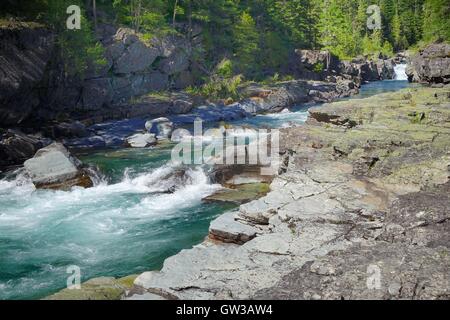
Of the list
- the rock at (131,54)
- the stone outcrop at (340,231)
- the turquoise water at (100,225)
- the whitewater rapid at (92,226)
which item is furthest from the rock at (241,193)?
the rock at (131,54)

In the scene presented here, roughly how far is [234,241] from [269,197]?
85.6 inches

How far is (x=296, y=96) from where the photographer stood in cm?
4950

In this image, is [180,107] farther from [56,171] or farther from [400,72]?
Answer: [400,72]

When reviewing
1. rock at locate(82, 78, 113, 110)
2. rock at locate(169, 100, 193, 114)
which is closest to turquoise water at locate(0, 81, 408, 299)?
rock at locate(82, 78, 113, 110)

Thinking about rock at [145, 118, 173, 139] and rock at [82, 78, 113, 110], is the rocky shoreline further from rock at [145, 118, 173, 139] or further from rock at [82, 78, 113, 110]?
rock at [82, 78, 113, 110]

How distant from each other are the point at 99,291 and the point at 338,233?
565 centimetres

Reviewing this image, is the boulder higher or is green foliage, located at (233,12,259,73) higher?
green foliage, located at (233,12,259,73)

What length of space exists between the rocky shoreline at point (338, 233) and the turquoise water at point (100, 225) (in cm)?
276

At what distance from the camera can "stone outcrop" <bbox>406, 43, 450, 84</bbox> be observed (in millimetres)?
45819

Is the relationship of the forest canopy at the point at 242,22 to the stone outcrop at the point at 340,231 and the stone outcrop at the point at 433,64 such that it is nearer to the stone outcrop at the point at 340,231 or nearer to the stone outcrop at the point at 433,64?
the stone outcrop at the point at 433,64

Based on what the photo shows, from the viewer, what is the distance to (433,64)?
153 feet

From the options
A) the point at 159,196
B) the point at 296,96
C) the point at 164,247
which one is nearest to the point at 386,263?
the point at 164,247

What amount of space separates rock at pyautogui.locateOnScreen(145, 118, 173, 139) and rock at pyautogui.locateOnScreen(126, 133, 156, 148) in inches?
65.7

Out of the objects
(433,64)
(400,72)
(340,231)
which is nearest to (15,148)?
(340,231)
